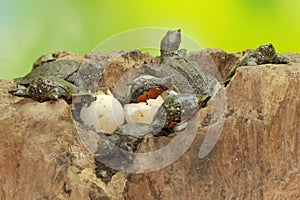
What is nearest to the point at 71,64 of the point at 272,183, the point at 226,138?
the point at 226,138

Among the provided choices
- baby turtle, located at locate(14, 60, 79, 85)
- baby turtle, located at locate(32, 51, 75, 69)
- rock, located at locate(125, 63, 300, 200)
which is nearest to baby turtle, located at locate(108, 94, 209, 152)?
rock, located at locate(125, 63, 300, 200)

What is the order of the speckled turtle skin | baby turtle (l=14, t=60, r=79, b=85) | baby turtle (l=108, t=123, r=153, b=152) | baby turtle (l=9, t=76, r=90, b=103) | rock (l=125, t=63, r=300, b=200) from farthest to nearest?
1. baby turtle (l=14, t=60, r=79, b=85)
2. the speckled turtle skin
3. baby turtle (l=9, t=76, r=90, b=103)
4. baby turtle (l=108, t=123, r=153, b=152)
5. rock (l=125, t=63, r=300, b=200)

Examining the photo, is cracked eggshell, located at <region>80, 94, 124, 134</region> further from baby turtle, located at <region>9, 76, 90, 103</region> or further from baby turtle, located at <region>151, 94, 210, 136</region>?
baby turtle, located at <region>151, 94, 210, 136</region>

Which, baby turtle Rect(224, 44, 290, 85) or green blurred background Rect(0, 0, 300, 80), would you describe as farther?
green blurred background Rect(0, 0, 300, 80)

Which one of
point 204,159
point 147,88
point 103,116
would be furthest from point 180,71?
point 204,159

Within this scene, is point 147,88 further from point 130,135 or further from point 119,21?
point 119,21

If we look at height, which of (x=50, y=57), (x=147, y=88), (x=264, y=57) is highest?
(x=264, y=57)
